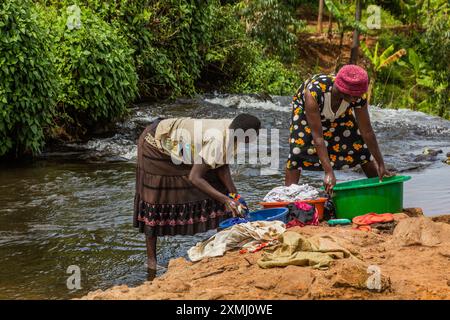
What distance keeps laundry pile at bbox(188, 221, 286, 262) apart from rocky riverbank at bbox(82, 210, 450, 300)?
66 millimetres

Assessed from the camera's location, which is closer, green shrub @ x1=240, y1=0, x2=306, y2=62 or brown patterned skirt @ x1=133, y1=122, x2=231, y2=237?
brown patterned skirt @ x1=133, y1=122, x2=231, y2=237

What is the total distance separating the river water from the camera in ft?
18.1

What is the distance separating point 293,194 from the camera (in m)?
5.46

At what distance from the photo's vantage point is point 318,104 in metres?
5.48

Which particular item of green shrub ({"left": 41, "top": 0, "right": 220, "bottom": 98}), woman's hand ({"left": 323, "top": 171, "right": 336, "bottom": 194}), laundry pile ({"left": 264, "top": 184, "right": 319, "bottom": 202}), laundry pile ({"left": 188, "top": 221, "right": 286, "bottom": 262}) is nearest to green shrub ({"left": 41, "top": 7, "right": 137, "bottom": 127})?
green shrub ({"left": 41, "top": 0, "right": 220, "bottom": 98})

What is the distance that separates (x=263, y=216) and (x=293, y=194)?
35 centimetres

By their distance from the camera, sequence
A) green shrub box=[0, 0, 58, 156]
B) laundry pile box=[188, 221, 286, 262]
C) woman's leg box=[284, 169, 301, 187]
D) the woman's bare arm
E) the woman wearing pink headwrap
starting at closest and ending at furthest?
laundry pile box=[188, 221, 286, 262] < the woman's bare arm < the woman wearing pink headwrap < woman's leg box=[284, 169, 301, 187] < green shrub box=[0, 0, 58, 156]

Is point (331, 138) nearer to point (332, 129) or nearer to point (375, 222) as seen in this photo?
point (332, 129)

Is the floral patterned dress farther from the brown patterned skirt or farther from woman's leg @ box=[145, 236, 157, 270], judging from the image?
woman's leg @ box=[145, 236, 157, 270]

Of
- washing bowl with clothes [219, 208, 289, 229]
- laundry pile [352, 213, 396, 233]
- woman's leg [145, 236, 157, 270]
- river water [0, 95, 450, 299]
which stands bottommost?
river water [0, 95, 450, 299]

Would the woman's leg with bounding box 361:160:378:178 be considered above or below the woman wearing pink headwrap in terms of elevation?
below

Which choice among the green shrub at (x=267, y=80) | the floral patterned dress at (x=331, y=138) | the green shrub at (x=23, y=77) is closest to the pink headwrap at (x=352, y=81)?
the floral patterned dress at (x=331, y=138)

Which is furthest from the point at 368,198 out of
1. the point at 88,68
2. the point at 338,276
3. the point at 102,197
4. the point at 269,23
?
the point at 269,23
